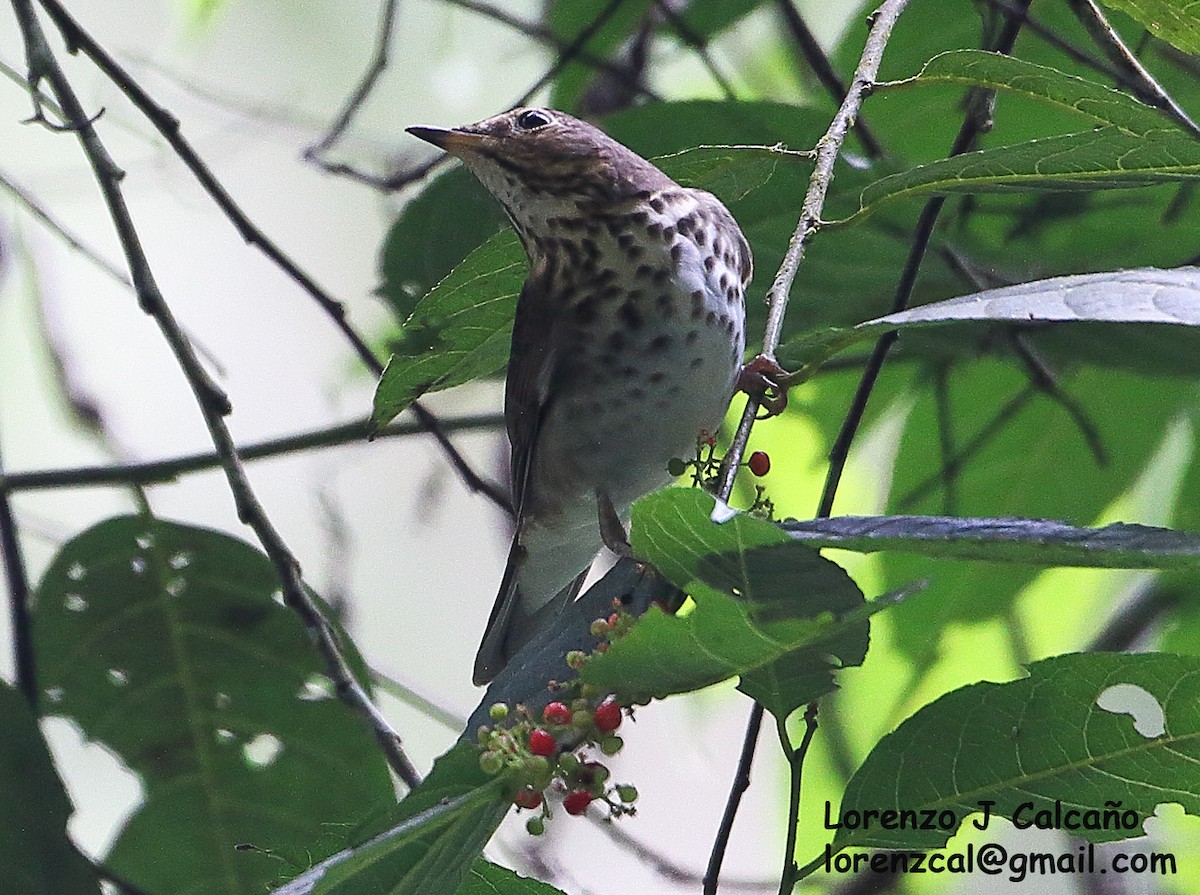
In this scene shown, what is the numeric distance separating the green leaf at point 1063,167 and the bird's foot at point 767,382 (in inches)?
6.2

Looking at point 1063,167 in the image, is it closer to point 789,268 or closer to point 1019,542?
point 789,268

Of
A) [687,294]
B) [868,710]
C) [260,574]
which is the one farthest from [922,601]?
[260,574]

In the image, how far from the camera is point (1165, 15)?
1.44m

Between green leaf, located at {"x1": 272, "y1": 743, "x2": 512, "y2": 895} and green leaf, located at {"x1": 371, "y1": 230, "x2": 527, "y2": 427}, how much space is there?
72 cm

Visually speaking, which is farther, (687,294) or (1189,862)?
(1189,862)

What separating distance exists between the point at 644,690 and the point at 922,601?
150 cm

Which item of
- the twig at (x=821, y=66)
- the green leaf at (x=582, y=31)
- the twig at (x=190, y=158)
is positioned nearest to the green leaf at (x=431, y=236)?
the twig at (x=190, y=158)

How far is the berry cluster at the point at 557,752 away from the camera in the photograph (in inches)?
39.9

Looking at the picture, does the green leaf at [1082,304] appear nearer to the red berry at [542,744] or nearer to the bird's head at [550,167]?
the red berry at [542,744]

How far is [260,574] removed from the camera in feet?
7.78

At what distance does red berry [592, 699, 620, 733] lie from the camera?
104cm

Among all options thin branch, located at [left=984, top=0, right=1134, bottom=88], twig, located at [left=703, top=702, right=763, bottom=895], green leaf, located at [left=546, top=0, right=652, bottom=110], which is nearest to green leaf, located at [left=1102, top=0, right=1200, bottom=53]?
thin branch, located at [left=984, top=0, right=1134, bottom=88]

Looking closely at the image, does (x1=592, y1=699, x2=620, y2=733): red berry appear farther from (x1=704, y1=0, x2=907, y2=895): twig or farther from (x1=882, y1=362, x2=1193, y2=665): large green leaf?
(x1=882, y1=362, x2=1193, y2=665): large green leaf

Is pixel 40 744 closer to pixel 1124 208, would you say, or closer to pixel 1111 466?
pixel 1111 466
